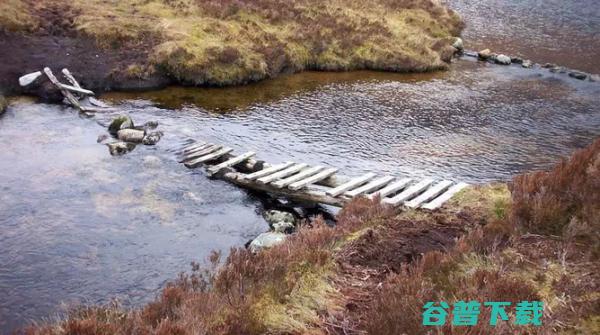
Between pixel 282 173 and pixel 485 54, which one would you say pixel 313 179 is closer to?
pixel 282 173

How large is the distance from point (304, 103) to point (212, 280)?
1406 centimetres

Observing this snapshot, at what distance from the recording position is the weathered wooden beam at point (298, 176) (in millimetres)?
13023

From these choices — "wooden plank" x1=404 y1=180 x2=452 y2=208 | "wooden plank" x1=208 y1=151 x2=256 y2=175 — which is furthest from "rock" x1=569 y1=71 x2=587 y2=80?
"wooden plank" x1=208 y1=151 x2=256 y2=175

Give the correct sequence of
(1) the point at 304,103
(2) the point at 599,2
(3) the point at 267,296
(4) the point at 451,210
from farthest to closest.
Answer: (2) the point at 599,2 < (1) the point at 304,103 < (4) the point at 451,210 < (3) the point at 267,296

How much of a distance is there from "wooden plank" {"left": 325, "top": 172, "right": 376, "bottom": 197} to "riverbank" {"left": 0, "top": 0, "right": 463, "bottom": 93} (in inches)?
403

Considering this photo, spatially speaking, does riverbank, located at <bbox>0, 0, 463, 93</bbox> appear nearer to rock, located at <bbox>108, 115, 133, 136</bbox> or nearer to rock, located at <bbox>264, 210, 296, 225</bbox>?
rock, located at <bbox>108, 115, 133, 136</bbox>

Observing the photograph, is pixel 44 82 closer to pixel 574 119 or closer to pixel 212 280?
pixel 212 280

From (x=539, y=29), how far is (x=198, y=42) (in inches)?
1172

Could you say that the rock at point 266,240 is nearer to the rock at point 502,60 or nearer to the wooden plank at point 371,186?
the wooden plank at point 371,186

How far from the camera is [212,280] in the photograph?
7969 mm

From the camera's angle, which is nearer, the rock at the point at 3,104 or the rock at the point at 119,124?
the rock at the point at 119,124

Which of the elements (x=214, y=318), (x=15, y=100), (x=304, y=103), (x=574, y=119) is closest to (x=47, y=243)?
(x=214, y=318)

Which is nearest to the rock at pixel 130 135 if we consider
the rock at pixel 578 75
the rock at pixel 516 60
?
the rock at pixel 516 60

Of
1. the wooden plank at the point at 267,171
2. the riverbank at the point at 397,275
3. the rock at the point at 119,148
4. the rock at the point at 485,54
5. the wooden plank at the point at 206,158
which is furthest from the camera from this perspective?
the rock at the point at 485,54
